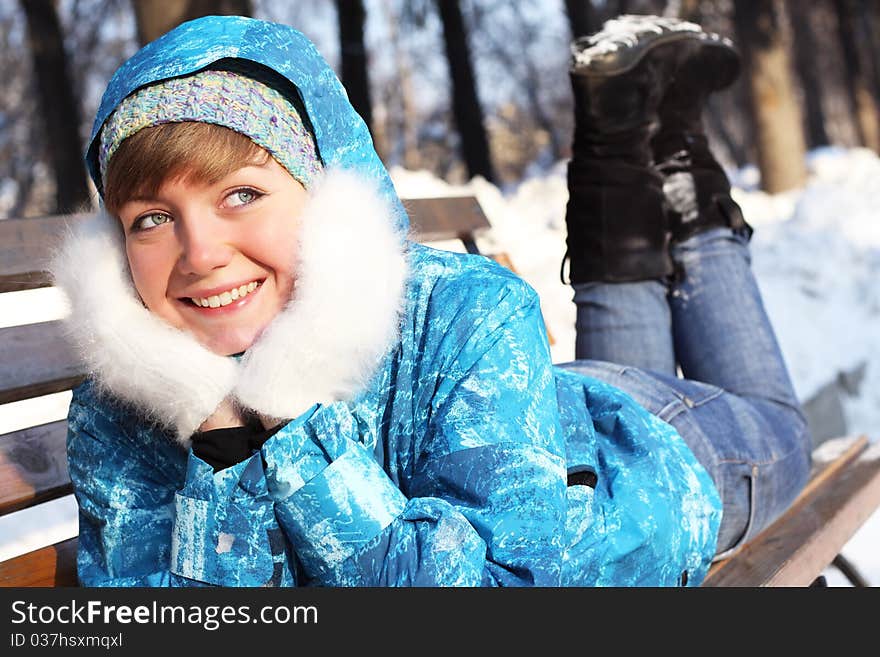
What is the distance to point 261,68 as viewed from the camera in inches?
70.6

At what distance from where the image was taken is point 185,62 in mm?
1723

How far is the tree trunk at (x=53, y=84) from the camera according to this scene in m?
9.69

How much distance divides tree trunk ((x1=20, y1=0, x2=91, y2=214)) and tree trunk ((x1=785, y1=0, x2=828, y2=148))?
15.4 m

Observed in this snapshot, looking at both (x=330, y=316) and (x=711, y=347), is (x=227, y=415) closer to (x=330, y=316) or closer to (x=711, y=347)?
(x=330, y=316)

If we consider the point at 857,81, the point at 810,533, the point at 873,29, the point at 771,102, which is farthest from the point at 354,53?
the point at 857,81

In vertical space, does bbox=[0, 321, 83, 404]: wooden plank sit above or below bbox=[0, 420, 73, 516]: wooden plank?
above

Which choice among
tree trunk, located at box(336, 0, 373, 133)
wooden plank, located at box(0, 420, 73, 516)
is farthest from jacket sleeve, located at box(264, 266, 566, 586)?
tree trunk, located at box(336, 0, 373, 133)

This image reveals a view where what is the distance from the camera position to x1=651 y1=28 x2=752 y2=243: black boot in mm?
3230

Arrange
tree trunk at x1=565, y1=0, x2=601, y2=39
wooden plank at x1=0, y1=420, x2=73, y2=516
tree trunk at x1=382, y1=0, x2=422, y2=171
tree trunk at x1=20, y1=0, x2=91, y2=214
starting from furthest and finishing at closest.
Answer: tree trunk at x1=382, y1=0, x2=422, y2=171 < tree trunk at x1=565, y1=0, x2=601, y2=39 < tree trunk at x1=20, y1=0, x2=91, y2=214 < wooden plank at x1=0, y1=420, x2=73, y2=516

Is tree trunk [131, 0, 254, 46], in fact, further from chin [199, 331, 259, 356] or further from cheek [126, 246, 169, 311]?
chin [199, 331, 259, 356]

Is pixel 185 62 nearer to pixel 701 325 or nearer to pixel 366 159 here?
pixel 366 159

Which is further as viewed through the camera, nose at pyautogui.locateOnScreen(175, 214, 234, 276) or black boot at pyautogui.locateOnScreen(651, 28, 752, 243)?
black boot at pyautogui.locateOnScreen(651, 28, 752, 243)

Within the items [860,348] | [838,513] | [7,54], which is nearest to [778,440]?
[838,513]

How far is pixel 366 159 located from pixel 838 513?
1.76m
